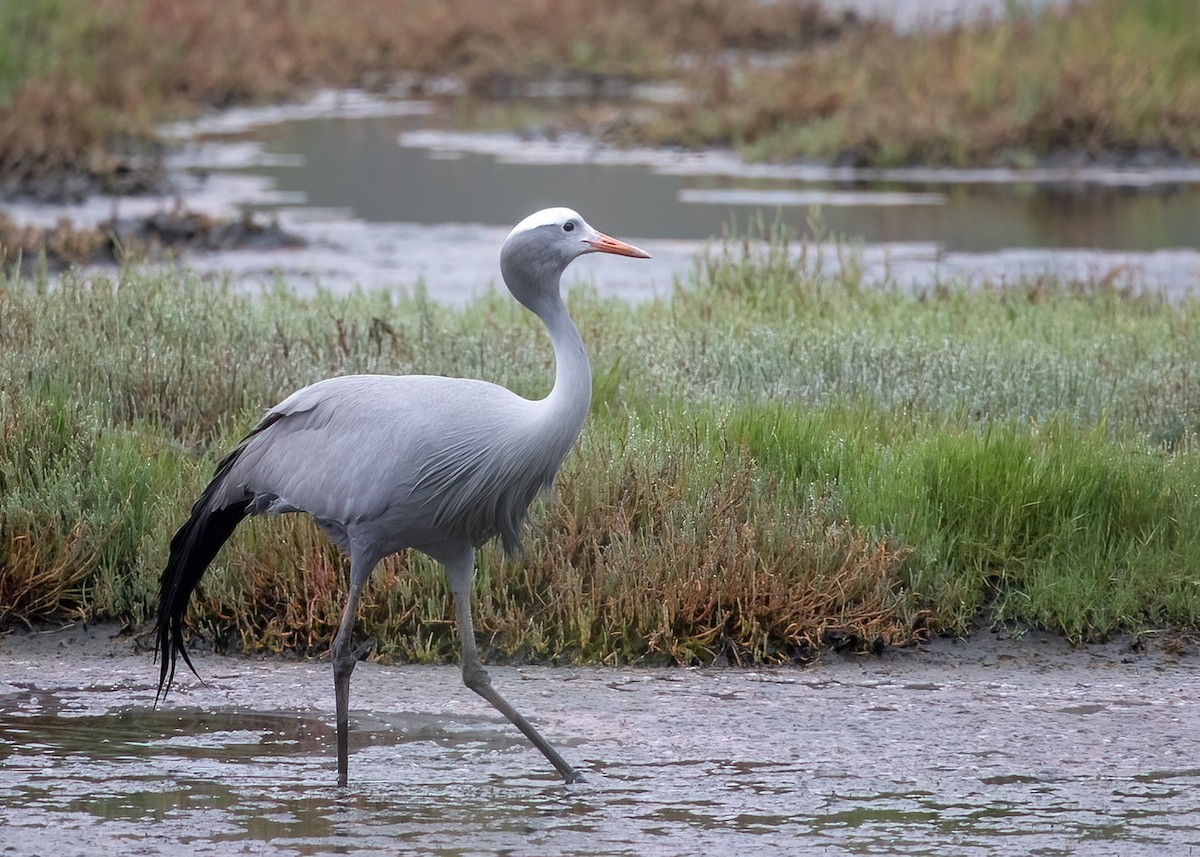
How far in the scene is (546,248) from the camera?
507 cm

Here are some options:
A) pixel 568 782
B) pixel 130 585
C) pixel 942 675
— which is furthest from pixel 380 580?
pixel 942 675

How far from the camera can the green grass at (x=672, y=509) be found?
638 cm

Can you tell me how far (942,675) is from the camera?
20.6 ft

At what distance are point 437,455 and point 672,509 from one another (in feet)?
5.67

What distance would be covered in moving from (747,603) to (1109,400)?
253cm

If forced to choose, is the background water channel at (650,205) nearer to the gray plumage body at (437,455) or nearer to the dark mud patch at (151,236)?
the dark mud patch at (151,236)

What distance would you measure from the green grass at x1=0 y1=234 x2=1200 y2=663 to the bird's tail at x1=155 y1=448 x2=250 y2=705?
0.77 m

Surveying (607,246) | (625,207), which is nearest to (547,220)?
(607,246)

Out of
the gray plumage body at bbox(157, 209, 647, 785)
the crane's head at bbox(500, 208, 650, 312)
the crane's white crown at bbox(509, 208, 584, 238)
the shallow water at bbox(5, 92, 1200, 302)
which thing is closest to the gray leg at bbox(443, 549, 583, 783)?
the gray plumage body at bbox(157, 209, 647, 785)

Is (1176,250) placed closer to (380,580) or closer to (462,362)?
(462,362)

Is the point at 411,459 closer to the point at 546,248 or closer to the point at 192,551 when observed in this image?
the point at 546,248

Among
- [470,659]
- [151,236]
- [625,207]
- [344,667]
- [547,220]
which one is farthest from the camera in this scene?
[625,207]

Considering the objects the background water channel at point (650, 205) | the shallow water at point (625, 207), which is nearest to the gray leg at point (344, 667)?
the shallow water at point (625, 207)

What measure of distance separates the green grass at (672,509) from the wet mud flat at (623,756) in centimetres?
18
